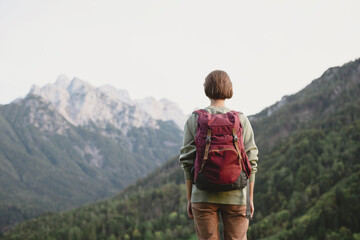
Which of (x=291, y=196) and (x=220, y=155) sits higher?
(x=220, y=155)

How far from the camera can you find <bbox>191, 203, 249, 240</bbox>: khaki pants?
508 cm

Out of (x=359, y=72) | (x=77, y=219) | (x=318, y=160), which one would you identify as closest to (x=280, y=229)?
(x=318, y=160)

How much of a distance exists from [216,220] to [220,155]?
45.8 inches

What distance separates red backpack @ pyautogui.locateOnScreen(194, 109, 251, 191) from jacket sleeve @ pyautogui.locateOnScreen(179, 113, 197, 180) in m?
0.28

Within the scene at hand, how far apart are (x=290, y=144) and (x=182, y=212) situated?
2164 inches

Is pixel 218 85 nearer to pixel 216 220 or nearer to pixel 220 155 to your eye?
pixel 220 155

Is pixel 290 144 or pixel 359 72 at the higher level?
pixel 359 72

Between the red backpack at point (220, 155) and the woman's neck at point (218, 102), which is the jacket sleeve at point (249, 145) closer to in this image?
the red backpack at point (220, 155)

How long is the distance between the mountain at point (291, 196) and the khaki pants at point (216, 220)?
221 feet

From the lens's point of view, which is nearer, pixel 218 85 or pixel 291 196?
pixel 218 85

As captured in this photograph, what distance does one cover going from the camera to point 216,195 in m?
5.02

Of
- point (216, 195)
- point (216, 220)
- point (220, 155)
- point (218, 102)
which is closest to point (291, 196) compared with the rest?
point (216, 220)

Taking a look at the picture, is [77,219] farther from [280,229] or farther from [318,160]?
[318,160]

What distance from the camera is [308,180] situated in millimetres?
112250
